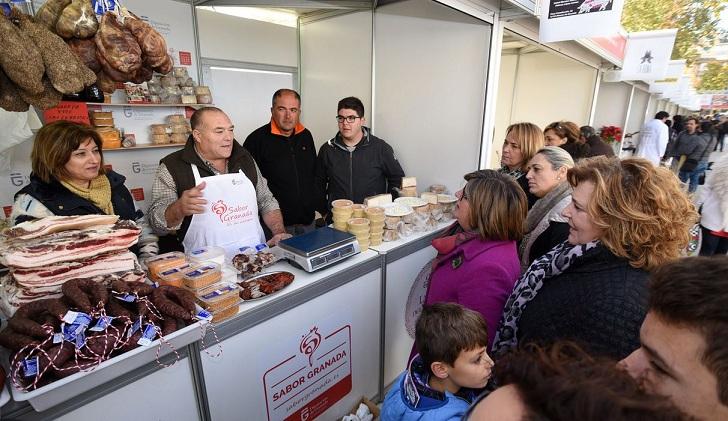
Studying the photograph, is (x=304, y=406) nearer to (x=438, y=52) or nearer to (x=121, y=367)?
(x=121, y=367)

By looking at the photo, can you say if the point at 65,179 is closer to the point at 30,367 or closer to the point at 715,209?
the point at 30,367

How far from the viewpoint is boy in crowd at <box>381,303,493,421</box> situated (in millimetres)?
1266

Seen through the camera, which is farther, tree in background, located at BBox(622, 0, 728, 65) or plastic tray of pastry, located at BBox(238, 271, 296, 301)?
tree in background, located at BBox(622, 0, 728, 65)

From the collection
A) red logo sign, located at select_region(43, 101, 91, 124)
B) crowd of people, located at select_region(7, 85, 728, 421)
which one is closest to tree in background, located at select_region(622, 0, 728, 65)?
crowd of people, located at select_region(7, 85, 728, 421)

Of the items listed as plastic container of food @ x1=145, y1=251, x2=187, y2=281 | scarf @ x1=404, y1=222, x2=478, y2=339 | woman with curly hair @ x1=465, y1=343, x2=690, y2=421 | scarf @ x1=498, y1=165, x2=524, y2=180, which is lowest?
scarf @ x1=404, y1=222, x2=478, y2=339

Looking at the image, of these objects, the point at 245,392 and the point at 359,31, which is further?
the point at 359,31

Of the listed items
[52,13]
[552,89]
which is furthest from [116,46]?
[552,89]

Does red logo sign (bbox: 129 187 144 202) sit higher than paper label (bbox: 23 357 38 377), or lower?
lower

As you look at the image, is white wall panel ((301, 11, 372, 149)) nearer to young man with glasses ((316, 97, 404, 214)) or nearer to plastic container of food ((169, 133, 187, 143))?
young man with glasses ((316, 97, 404, 214))

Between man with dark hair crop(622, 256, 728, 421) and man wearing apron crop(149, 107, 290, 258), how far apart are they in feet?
6.36

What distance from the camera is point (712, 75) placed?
1919cm

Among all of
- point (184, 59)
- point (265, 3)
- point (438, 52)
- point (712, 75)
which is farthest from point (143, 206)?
point (712, 75)

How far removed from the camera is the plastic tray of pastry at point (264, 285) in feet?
5.30

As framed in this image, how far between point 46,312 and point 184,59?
3.65 meters
